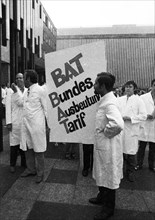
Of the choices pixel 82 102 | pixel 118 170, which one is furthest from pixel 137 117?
pixel 118 170

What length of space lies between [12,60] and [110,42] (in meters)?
31.9

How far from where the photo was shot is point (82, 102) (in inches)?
122

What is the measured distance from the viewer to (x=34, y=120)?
342 centimetres

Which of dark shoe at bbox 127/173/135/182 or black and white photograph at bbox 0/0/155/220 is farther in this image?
dark shoe at bbox 127/173/135/182

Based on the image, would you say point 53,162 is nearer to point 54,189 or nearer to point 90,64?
point 54,189

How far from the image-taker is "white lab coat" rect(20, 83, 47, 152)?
11.2ft

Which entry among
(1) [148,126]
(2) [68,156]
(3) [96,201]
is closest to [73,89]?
(3) [96,201]

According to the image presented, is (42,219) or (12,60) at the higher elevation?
(12,60)

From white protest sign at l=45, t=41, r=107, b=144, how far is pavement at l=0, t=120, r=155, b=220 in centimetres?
80

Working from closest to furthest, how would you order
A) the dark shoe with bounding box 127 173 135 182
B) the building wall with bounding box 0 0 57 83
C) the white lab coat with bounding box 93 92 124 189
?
the white lab coat with bounding box 93 92 124 189, the dark shoe with bounding box 127 173 135 182, the building wall with bounding box 0 0 57 83

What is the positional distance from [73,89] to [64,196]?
1503 mm

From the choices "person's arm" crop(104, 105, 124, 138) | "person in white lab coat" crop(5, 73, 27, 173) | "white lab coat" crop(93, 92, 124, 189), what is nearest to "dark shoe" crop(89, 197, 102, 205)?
"white lab coat" crop(93, 92, 124, 189)

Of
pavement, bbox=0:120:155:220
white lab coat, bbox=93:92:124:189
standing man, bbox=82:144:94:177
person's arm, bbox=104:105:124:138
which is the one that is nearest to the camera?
person's arm, bbox=104:105:124:138

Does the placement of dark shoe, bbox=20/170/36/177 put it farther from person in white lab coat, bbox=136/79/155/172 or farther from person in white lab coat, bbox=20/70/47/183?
person in white lab coat, bbox=136/79/155/172
